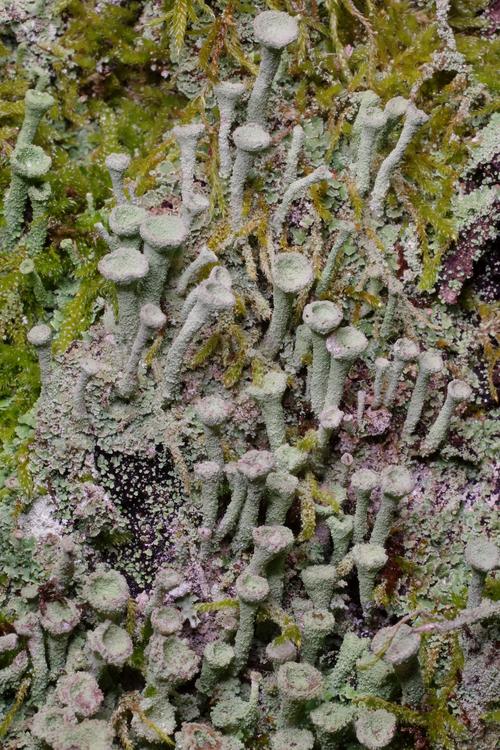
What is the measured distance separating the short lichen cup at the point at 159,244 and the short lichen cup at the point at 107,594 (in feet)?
2.07

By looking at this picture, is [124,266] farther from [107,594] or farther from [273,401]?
[107,594]

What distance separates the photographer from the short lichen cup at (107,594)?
1.62 m

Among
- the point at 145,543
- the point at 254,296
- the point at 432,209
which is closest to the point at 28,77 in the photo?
the point at 254,296

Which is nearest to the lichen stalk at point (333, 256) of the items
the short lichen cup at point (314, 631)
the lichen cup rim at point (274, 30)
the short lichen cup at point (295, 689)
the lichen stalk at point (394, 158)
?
the lichen stalk at point (394, 158)

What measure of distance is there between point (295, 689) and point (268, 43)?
1.37 meters

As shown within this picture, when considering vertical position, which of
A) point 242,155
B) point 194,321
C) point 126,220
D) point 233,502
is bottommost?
point 233,502

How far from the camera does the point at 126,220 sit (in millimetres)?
1786

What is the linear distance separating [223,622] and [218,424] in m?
0.42

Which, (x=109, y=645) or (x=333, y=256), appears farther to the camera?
(x=333, y=256)

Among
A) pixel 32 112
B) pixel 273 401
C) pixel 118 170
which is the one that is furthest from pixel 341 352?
pixel 32 112

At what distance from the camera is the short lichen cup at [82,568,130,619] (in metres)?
1.62

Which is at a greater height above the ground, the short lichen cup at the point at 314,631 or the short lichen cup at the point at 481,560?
the short lichen cup at the point at 481,560

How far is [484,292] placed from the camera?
2051mm

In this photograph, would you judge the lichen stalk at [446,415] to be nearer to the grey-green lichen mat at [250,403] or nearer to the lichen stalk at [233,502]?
the grey-green lichen mat at [250,403]
